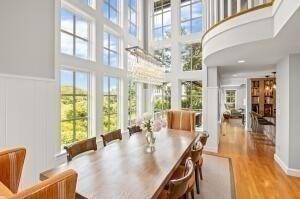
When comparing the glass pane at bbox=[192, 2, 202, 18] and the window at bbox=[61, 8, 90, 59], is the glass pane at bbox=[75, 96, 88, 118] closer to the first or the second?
the window at bbox=[61, 8, 90, 59]

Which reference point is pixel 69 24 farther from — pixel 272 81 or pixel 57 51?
pixel 272 81

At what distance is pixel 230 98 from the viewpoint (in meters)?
15.9

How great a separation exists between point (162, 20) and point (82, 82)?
4.20 m

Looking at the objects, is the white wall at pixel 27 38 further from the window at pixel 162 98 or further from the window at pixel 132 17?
the window at pixel 162 98

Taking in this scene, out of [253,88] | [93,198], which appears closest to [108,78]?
[93,198]

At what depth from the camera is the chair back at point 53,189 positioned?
928mm

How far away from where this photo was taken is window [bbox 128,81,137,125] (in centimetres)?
609

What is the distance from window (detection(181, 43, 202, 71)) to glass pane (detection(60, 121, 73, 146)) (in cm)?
409

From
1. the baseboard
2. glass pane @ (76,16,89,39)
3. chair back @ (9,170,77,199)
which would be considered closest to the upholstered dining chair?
the baseboard

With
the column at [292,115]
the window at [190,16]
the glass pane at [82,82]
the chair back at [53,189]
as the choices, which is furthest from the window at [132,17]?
the chair back at [53,189]

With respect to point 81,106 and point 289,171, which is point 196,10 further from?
point 289,171

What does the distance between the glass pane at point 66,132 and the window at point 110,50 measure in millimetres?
1674

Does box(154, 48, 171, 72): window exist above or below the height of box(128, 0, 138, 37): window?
below

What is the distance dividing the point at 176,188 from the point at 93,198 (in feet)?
1.85
